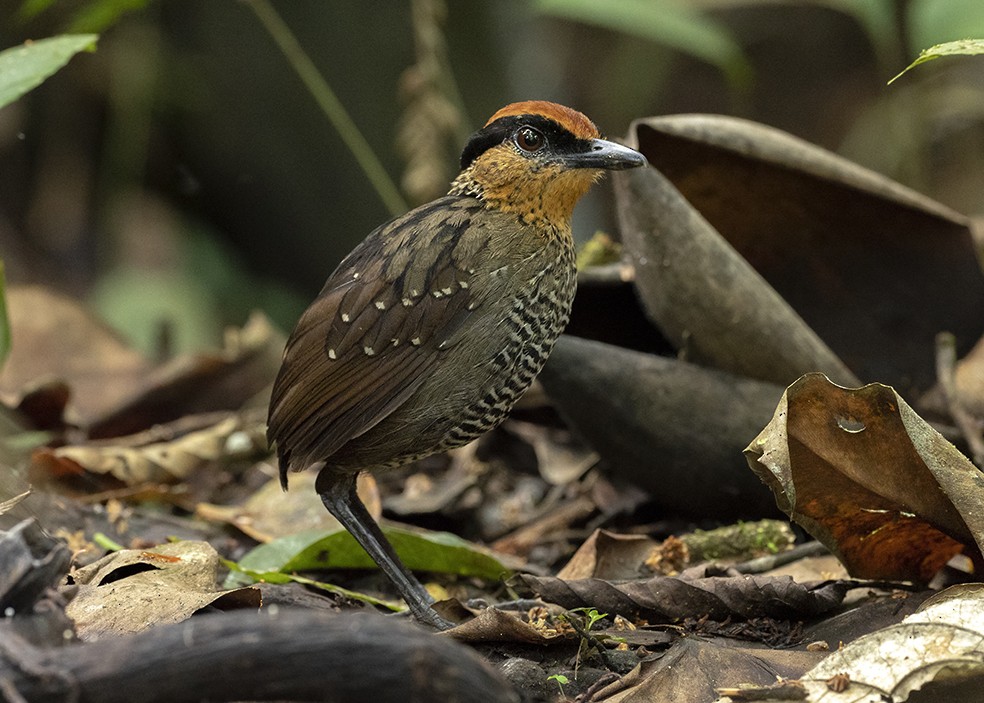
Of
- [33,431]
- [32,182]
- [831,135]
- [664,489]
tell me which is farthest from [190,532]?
[831,135]

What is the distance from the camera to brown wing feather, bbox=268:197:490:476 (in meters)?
3.11

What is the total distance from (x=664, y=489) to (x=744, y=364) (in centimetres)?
45

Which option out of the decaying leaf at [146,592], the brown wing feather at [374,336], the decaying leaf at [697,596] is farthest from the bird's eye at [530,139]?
the decaying leaf at [146,592]

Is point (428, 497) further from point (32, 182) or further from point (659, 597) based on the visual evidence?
point (32, 182)

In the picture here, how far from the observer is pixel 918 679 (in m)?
2.08

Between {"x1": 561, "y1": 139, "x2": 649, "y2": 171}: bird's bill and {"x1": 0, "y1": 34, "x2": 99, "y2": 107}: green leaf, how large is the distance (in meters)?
1.41

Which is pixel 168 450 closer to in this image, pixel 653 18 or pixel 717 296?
pixel 717 296

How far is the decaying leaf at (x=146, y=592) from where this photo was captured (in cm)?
248

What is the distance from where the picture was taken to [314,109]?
23.6ft

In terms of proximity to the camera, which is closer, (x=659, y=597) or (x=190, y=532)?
(x=659, y=597)

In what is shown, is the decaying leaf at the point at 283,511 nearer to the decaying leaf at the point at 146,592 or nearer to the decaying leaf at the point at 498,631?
the decaying leaf at the point at 146,592

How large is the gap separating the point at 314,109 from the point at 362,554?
4277 millimetres

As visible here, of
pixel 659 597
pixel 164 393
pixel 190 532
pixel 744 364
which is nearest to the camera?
pixel 659 597

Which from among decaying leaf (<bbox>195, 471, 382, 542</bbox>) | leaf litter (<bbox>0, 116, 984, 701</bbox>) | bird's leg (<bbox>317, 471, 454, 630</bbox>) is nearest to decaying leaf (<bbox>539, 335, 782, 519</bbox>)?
leaf litter (<bbox>0, 116, 984, 701</bbox>)
